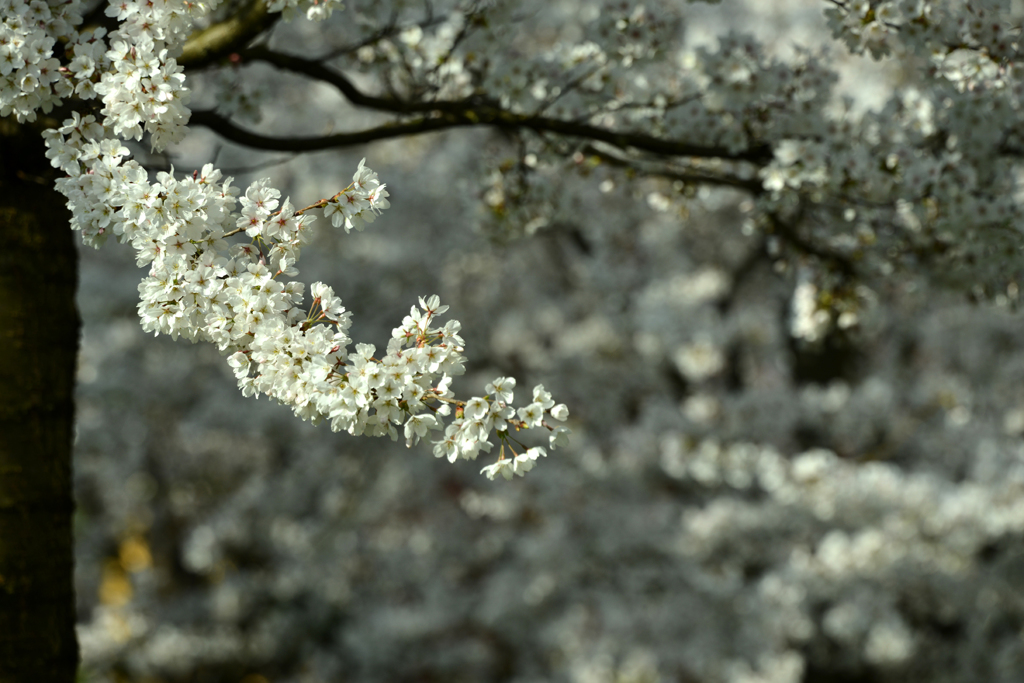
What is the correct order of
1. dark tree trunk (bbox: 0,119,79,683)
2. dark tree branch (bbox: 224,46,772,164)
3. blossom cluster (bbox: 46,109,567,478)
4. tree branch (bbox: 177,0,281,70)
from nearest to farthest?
1. blossom cluster (bbox: 46,109,567,478)
2. dark tree trunk (bbox: 0,119,79,683)
3. tree branch (bbox: 177,0,281,70)
4. dark tree branch (bbox: 224,46,772,164)

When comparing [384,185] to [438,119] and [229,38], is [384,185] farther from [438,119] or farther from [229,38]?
[438,119]

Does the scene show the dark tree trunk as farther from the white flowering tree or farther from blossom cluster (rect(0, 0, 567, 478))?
blossom cluster (rect(0, 0, 567, 478))

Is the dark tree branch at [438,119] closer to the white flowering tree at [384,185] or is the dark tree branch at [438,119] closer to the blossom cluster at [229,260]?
the white flowering tree at [384,185]

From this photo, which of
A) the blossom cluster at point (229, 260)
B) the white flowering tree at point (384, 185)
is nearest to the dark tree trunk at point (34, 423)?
the white flowering tree at point (384, 185)

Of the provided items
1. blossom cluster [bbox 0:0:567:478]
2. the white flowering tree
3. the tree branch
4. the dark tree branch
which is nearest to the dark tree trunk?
the white flowering tree

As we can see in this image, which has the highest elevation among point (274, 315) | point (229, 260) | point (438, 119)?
point (438, 119)

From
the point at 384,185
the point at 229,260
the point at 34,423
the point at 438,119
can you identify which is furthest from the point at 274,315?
the point at 438,119

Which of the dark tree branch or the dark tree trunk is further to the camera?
the dark tree branch

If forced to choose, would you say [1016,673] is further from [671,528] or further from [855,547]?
[671,528]
